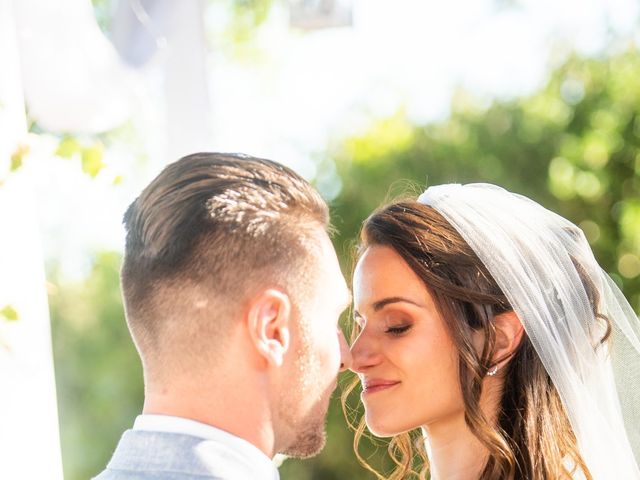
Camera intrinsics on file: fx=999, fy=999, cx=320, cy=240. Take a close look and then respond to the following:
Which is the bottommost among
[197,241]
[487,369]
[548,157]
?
[548,157]

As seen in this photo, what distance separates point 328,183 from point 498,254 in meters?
3.50

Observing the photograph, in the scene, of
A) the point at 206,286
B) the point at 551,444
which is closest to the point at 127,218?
the point at 206,286

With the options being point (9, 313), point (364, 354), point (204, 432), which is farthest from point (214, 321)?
point (364, 354)

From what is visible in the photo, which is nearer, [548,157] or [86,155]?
[86,155]

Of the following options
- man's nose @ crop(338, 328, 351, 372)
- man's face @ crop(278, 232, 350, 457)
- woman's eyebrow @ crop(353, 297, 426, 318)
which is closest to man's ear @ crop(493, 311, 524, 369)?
woman's eyebrow @ crop(353, 297, 426, 318)

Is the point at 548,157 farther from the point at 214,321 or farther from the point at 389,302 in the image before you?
the point at 214,321

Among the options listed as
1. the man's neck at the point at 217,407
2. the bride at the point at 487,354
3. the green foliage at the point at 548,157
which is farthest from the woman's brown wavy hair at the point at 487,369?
the green foliage at the point at 548,157

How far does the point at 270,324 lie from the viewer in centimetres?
199

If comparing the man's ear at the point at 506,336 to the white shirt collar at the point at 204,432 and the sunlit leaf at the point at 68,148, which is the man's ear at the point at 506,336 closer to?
the white shirt collar at the point at 204,432

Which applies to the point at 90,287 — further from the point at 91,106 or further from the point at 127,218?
the point at 127,218

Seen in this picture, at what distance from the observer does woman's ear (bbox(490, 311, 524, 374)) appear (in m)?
2.99

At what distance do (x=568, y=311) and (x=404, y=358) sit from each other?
0.52m

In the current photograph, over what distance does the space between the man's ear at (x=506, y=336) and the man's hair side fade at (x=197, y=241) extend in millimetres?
1145

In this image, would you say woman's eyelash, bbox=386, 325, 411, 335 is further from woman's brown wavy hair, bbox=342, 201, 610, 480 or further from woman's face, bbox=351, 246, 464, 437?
woman's brown wavy hair, bbox=342, 201, 610, 480
